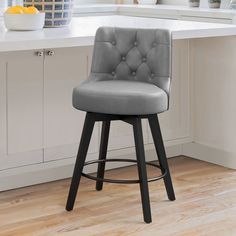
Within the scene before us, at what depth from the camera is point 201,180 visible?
144 inches

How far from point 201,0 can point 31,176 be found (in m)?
1.99

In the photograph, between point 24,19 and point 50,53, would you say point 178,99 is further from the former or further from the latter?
point 24,19

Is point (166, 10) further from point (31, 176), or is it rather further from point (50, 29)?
point (31, 176)

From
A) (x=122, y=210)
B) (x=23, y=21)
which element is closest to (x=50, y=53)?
(x=23, y=21)

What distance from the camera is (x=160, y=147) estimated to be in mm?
3121

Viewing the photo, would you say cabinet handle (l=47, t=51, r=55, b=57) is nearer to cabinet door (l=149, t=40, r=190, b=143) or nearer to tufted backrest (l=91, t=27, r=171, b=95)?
tufted backrest (l=91, t=27, r=171, b=95)

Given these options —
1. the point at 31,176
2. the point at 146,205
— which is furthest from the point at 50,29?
the point at 146,205

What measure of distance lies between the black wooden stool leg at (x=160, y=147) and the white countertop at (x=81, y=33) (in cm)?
50

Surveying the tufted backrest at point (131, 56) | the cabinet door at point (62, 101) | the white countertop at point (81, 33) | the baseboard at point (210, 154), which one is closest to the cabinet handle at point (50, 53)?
the cabinet door at point (62, 101)

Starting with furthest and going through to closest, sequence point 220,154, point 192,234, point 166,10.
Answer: point 166,10
point 220,154
point 192,234

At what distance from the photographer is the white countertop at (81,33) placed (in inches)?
114

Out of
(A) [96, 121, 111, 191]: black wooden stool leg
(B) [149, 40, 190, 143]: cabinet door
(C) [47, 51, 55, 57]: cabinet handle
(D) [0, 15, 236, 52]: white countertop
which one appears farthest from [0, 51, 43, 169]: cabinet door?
(B) [149, 40, 190, 143]: cabinet door

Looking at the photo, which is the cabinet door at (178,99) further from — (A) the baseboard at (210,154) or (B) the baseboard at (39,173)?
(B) the baseboard at (39,173)

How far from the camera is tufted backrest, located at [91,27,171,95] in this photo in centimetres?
309
